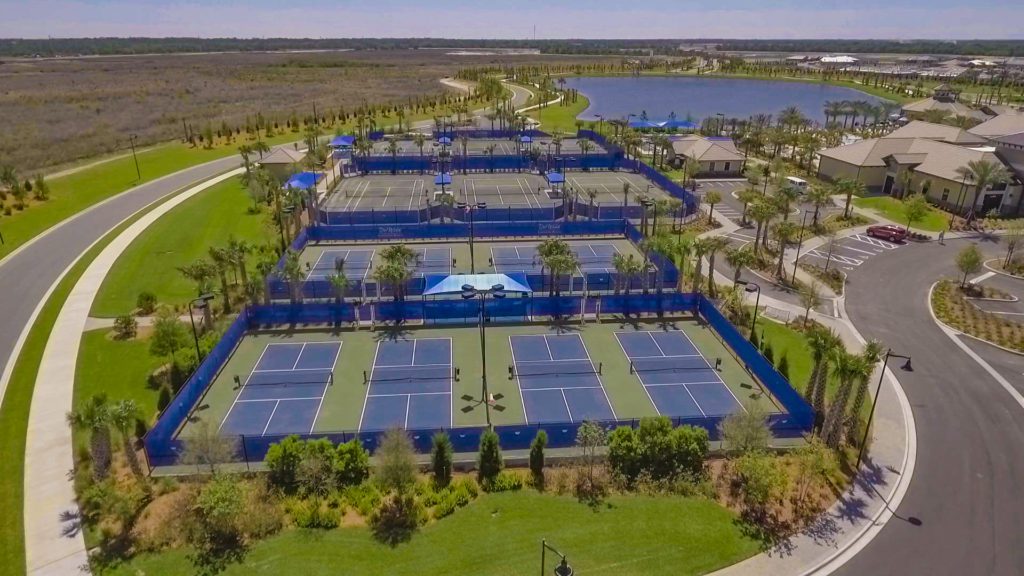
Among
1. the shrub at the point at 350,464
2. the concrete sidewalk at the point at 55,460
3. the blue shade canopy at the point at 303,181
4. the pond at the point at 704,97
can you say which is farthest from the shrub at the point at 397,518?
the pond at the point at 704,97

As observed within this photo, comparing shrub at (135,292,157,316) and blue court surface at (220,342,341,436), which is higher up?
shrub at (135,292,157,316)

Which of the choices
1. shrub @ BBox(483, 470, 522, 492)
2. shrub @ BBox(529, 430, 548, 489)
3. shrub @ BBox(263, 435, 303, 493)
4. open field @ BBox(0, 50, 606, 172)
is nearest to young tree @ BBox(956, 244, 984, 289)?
shrub @ BBox(529, 430, 548, 489)

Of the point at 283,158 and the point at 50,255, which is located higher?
the point at 283,158

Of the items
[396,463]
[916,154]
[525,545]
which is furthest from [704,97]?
[525,545]

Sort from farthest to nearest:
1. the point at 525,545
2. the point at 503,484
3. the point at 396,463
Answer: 1. the point at 503,484
2. the point at 396,463
3. the point at 525,545

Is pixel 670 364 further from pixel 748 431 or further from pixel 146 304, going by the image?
pixel 146 304

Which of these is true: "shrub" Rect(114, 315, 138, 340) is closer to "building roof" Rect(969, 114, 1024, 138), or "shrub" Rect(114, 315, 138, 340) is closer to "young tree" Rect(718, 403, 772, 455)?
"young tree" Rect(718, 403, 772, 455)
